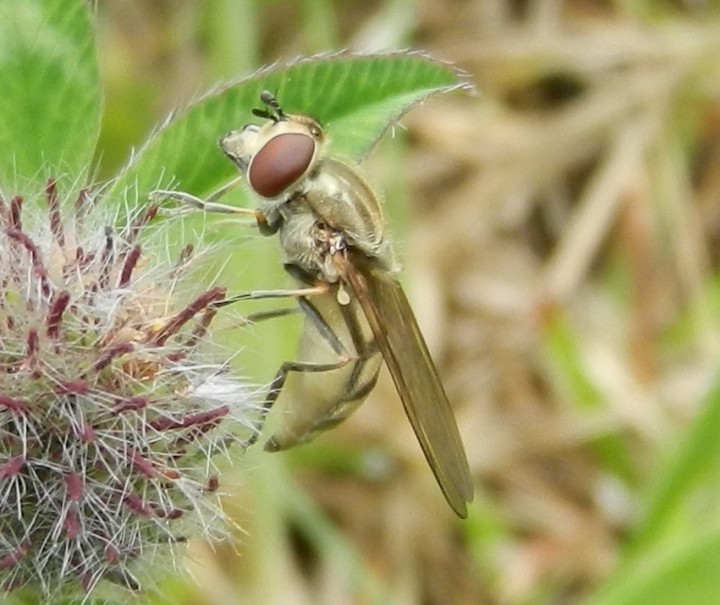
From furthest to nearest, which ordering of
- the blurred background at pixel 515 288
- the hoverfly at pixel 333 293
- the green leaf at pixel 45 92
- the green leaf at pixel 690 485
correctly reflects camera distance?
the blurred background at pixel 515 288 < the green leaf at pixel 690 485 < the hoverfly at pixel 333 293 < the green leaf at pixel 45 92

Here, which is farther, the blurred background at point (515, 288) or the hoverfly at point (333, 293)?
the blurred background at point (515, 288)

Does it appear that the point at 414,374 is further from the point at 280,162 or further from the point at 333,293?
the point at 280,162

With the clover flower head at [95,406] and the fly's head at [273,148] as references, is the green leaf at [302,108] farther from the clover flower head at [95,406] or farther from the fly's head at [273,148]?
the clover flower head at [95,406]

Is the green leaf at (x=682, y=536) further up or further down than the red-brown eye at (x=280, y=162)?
further down

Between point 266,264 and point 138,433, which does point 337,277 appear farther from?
point 266,264

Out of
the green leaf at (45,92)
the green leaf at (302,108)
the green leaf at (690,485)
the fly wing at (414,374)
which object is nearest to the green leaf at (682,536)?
the green leaf at (690,485)

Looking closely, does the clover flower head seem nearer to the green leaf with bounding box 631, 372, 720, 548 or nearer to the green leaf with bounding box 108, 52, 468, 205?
the green leaf with bounding box 108, 52, 468, 205

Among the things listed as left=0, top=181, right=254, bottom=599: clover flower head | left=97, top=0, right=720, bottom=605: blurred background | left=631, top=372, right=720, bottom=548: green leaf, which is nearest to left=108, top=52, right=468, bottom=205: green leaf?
left=0, top=181, right=254, bottom=599: clover flower head
